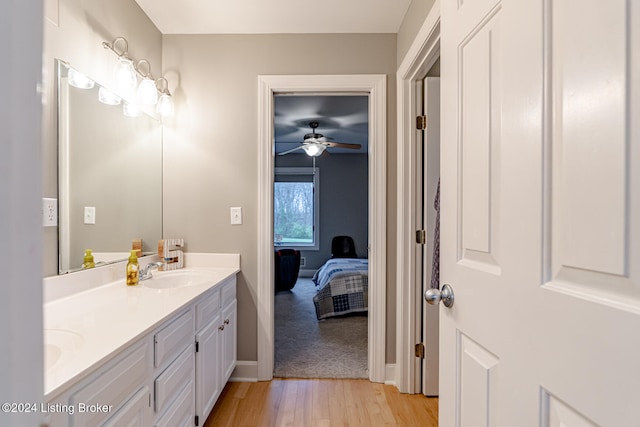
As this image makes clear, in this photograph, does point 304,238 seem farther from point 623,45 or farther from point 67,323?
point 623,45

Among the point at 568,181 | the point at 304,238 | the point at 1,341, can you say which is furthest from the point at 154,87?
the point at 304,238

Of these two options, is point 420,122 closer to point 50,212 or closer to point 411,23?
point 411,23

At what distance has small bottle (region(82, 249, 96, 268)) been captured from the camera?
59.6 inches

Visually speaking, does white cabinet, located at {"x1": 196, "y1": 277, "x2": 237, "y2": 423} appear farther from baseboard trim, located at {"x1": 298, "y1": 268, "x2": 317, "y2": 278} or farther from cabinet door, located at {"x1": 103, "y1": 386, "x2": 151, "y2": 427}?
baseboard trim, located at {"x1": 298, "y1": 268, "x2": 317, "y2": 278}

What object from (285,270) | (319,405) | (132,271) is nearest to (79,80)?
(132,271)

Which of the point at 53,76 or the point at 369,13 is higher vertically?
the point at 369,13

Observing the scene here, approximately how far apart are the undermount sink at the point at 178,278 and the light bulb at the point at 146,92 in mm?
1104

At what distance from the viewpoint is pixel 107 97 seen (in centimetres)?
170

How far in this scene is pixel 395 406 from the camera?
195 centimetres

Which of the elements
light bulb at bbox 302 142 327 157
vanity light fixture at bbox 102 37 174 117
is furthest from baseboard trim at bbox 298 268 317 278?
vanity light fixture at bbox 102 37 174 117

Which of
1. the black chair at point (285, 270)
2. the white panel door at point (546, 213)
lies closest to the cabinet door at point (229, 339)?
the white panel door at point (546, 213)

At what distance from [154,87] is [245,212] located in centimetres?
99

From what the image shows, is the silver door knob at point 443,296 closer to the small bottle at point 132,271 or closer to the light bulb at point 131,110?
the small bottle at point 132,271

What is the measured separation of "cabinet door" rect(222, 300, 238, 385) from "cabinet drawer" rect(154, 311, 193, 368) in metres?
0.52
